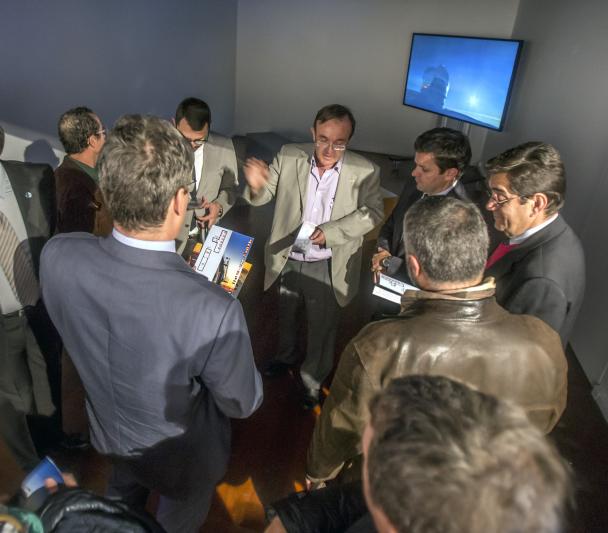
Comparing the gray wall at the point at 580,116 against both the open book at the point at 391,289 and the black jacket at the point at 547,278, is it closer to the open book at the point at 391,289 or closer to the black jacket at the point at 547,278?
the black jacket at the point at 547,278

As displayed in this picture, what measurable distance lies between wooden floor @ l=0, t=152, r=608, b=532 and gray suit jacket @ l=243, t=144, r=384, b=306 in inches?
30.3

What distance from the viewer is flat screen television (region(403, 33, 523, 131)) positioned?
5277 millimetres

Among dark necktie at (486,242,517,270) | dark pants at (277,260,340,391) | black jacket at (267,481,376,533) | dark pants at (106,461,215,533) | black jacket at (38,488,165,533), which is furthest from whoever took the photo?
dark pants at (277,260,340,391)

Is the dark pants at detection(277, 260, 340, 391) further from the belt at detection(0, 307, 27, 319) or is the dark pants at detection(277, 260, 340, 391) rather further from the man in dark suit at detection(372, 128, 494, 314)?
the belt at detection(0, 307, 27, 319)

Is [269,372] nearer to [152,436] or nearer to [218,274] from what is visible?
[218,274]

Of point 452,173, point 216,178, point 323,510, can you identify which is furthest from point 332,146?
point 323,510

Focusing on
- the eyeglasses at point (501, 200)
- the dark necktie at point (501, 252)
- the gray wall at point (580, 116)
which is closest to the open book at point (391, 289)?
the dark necktie at point (501, 252)

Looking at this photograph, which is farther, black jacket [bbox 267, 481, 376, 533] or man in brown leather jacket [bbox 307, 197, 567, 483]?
man in brown leather jacket [bbox 307, 197, 567, 483]

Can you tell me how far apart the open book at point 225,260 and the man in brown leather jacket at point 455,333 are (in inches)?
29.3

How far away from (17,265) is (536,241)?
1.98 metres

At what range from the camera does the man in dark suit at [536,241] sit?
1457 millimetres

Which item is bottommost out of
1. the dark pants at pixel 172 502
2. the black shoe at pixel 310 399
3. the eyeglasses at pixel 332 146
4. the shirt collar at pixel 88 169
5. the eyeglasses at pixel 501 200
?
the black shoe at pixel 310 399

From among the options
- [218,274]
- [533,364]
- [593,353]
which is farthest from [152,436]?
[593,353]

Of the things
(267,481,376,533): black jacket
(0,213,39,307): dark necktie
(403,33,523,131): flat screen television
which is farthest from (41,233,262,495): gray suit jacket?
(403,33,523,131): flat screen television
